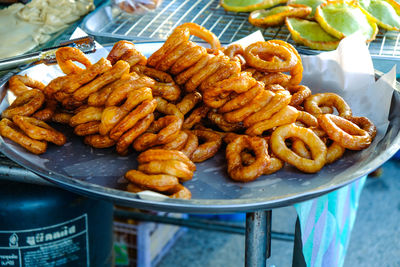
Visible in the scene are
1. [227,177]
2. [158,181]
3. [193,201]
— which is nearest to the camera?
[193,201]

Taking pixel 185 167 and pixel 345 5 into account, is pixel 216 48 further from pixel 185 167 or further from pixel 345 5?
pixel 345 5

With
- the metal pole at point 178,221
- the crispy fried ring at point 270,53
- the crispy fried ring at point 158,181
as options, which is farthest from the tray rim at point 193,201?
the metal pole at point 178,221

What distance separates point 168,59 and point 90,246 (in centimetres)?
85

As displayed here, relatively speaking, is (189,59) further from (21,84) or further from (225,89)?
(21,84)

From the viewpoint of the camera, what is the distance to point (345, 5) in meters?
2.40

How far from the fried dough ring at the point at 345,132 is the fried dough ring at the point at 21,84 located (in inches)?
40.0

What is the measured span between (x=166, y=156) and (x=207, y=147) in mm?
162

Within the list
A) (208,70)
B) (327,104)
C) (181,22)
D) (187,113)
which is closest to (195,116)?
(187,113)

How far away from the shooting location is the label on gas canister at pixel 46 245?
1712 mm

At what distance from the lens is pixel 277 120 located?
143 cm

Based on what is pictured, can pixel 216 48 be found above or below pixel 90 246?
above

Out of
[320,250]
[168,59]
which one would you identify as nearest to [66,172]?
[168,59]

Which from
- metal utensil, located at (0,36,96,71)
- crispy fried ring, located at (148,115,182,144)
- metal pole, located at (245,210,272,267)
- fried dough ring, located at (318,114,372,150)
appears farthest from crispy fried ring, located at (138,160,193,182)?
metal utensil, located at (0,36,96,71)

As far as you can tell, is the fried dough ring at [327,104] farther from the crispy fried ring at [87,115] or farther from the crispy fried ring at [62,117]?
the crispy fried ring at [62,117]
